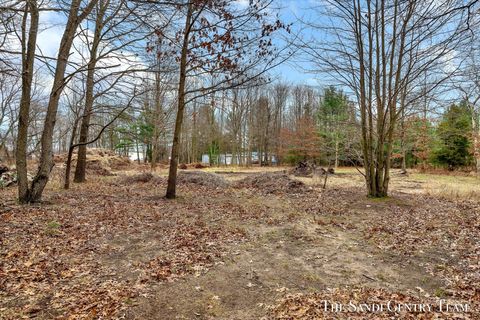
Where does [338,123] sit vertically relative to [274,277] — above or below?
above

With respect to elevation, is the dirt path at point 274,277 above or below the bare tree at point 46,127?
below

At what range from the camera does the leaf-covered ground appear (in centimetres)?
298

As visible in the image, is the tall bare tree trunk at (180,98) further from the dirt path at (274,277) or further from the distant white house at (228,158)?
the distant white house at (228,158)

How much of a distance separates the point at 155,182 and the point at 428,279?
10.8 m

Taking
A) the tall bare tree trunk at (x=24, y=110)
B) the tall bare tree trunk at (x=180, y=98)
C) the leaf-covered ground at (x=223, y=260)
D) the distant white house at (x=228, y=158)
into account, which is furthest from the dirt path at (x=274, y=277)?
the distant white house at (x=228, y=158)

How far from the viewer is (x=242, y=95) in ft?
104

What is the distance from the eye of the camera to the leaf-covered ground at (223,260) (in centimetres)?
298

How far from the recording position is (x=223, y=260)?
4203 millimetres

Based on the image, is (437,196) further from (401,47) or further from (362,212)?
(401,47)

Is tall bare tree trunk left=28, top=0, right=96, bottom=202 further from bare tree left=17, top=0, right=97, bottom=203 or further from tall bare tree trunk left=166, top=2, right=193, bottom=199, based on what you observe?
tall bare tree trunk left=166, top=2, right=193, bottom=199

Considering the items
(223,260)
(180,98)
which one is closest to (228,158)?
(180,98)

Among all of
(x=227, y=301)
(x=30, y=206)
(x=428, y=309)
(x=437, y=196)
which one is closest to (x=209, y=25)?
(x=30, y=206)

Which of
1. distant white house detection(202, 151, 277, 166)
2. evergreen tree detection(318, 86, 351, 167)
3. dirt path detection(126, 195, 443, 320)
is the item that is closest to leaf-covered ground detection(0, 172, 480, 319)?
dirt path detection(126, 195, 443, 320)

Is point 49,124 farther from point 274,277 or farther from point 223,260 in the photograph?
point 274,277
